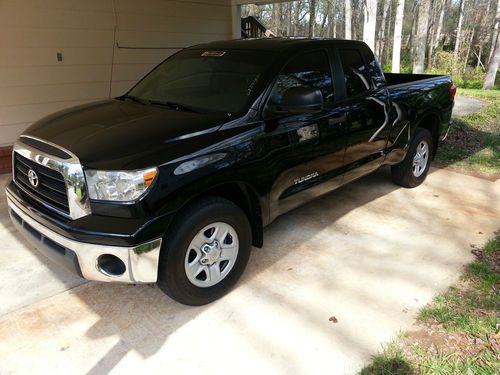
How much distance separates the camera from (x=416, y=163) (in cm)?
525

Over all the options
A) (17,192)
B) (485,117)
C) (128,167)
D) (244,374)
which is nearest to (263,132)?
(128,167)

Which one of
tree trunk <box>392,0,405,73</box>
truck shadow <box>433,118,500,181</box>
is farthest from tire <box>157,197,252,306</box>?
tree trunk <box>392,0,405,73</box>

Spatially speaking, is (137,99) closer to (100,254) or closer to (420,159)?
(100,254)

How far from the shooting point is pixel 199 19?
27.7ft

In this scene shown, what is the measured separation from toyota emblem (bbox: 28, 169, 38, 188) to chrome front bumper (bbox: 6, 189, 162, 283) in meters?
0.34

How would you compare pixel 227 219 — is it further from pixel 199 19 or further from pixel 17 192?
pixel 199 19

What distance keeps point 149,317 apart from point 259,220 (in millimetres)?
1058

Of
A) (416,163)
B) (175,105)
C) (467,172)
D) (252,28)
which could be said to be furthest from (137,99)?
(252,28)

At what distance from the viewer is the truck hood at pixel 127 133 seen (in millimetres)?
2523

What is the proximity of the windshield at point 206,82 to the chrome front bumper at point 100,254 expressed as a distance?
1213mm

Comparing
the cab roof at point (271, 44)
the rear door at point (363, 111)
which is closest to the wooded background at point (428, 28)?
the rear door at point (363, 111)

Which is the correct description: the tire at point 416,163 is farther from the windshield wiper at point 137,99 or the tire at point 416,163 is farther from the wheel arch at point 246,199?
the windshield wiper at point 137,99

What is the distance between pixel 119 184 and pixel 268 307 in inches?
53.9

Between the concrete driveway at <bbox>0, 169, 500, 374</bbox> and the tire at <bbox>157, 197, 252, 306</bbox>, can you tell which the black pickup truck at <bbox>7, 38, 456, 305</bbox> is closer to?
the tire at <bbox>157, 197, 252, 306</bbox>
